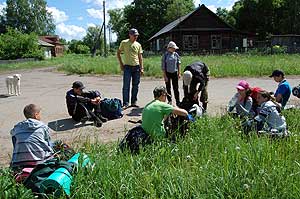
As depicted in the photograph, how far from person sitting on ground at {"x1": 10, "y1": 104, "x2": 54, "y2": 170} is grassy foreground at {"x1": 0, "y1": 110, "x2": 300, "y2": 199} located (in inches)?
13.6

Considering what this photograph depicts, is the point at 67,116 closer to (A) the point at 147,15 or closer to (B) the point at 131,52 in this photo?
(B) the point at 131,52

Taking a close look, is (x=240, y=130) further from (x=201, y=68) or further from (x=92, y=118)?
(x=92, y=118)

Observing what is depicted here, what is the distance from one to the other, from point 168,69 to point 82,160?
526 cm

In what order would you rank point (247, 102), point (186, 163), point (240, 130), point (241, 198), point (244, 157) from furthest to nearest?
point (247, 102)
point (240, 130)
point (186, 163)
point (244, 157)
point (241, 198)

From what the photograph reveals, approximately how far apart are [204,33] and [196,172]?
1904 inches

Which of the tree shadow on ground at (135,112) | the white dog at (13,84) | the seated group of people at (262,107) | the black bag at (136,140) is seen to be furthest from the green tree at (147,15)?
the black bag at (136,140)

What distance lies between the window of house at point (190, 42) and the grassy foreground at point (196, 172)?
152ft

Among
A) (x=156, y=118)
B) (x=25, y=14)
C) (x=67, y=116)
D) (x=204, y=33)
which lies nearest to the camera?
(x=156, y=118)

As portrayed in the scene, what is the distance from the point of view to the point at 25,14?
318 feet

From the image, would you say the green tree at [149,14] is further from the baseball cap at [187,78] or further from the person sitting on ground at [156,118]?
the person sitting on ground at [156,118]

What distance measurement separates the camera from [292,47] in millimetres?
38812

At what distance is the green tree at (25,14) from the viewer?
318 feet

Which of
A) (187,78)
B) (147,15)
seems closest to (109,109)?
(187,78)

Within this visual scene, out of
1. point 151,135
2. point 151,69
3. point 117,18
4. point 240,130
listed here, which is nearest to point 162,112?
point 151,135
